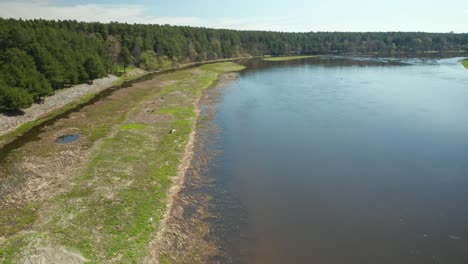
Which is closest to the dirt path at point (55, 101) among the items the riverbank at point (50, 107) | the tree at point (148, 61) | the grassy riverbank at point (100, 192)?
the riverbank at point (50, 107)

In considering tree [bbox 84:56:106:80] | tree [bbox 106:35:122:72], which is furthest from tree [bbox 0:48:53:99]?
tree [bbox 106:35:122:72]

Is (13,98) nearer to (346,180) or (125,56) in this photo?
(346,180)

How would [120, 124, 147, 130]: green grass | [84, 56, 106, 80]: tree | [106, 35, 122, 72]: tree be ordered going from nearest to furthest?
1. [120, 124, 147, 130]: green grass
2. [84, 56, 106, 80]: tree
3. [106, 35, 122, 72]: tree

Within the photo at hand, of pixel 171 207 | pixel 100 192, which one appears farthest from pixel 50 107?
pixel 171 207

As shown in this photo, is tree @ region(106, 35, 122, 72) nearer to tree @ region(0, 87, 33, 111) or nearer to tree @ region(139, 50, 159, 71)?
tree @ region(139, 50, 159, 71)

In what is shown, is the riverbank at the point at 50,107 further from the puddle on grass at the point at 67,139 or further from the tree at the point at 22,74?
the puddle on grass at the point at 67,139

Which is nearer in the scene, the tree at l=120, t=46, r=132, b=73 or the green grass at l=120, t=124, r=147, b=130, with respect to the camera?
the green grass at l=120, t=124, r=147, b=130

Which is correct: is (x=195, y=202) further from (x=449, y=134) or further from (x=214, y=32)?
(x=214, y=32)
